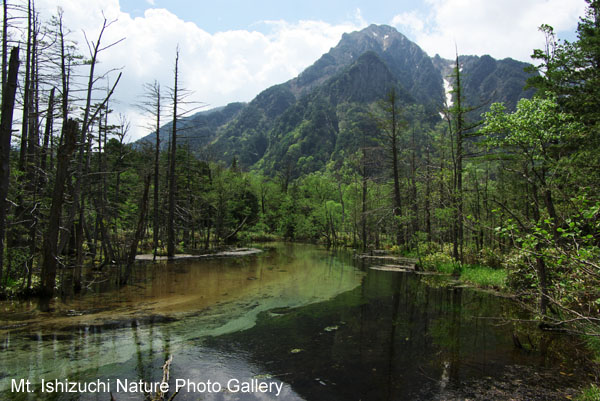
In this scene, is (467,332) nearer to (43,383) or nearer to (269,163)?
(43,383)

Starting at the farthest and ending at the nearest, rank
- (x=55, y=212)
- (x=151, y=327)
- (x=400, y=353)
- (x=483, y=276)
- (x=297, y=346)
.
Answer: (x=483, y=276)
(x=55, y=212)
(x=151, y=327)
(x=297, y=346)
(x=400, y=353)

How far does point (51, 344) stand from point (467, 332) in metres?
10.6

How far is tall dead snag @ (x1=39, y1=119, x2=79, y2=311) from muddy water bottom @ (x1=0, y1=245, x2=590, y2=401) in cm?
84

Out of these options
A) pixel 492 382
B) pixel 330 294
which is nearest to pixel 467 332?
pixel 492 382

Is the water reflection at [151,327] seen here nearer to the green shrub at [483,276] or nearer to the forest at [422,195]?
the forest at [422,195]

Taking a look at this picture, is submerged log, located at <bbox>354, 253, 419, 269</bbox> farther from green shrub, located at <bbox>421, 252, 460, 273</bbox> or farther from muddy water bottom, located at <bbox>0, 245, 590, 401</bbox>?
muddy water bottom, located at <bbox>0, 245, 590, 401</bbox>

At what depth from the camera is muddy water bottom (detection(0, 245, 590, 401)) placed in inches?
229

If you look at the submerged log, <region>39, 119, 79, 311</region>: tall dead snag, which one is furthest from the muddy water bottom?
the submerged log

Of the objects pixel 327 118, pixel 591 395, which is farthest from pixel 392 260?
pixel 327 118

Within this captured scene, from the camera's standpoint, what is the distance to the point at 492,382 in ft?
19.7

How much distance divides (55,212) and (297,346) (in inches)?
338

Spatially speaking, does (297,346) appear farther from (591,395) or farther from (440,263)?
(440,263)

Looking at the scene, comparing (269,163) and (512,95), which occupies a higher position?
(512,95)

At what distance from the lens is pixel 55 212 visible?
993cm
